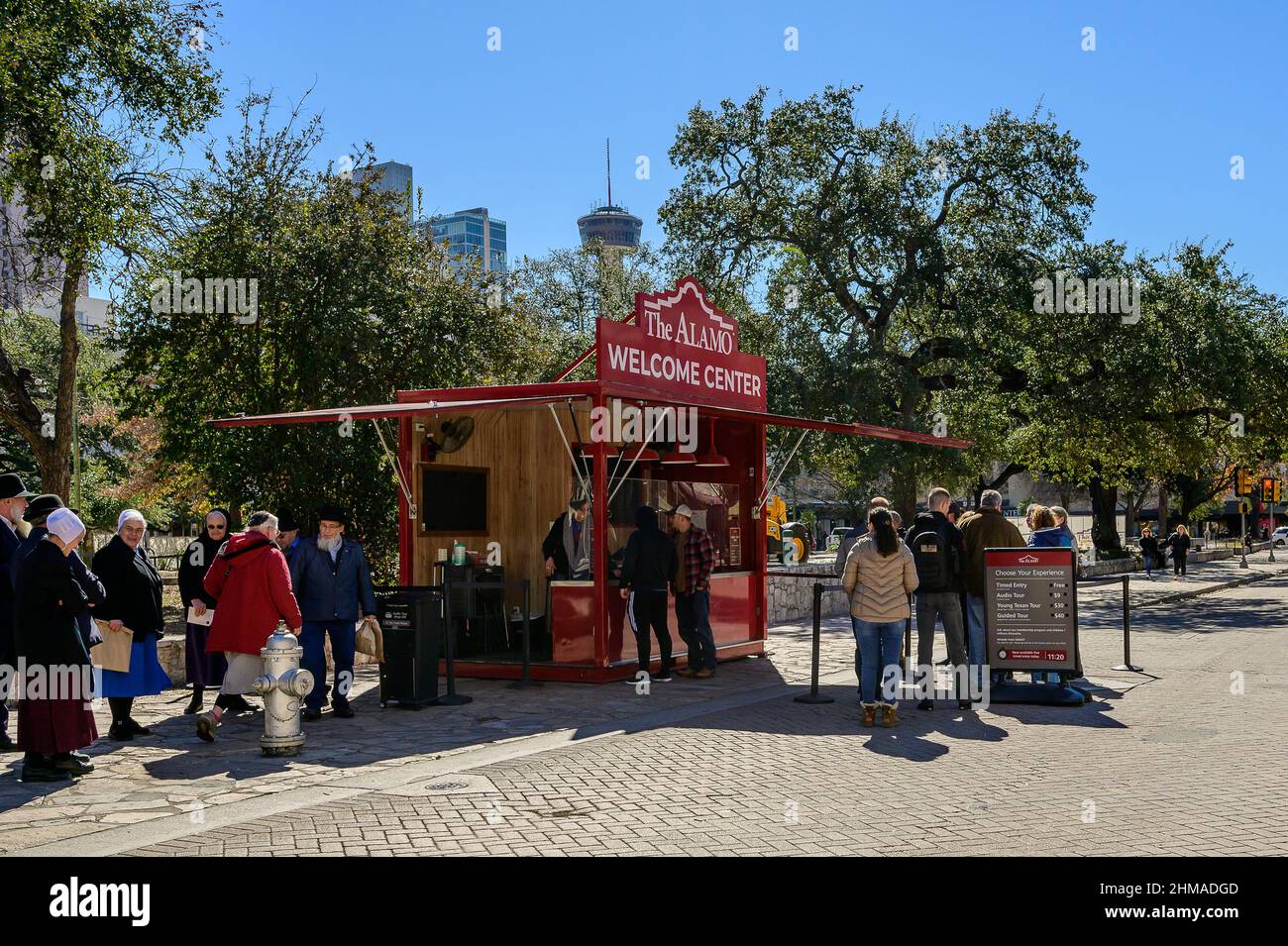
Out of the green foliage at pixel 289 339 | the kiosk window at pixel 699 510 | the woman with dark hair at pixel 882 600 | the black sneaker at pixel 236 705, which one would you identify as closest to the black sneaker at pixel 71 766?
the black sneaker at pixel 236 705

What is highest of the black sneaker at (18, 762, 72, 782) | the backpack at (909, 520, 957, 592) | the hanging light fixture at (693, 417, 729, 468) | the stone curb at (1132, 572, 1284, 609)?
the hanging light fixture at (693, 417, 729, 468)

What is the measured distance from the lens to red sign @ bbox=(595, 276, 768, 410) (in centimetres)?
1355

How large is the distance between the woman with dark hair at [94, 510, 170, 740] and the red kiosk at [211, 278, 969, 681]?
10.5 ft

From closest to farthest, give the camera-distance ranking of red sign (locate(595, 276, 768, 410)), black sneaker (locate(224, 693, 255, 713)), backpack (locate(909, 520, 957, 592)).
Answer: black sneaker (locate(224, 693, 255, 713)) → backpack (locate(909, 520, 957, 592)) → red sign (locate(595, 276, 768, 410))

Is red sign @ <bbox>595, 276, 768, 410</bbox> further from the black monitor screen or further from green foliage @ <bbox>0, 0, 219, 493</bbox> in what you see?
green foliage @ <bbox>0, 0, 219, 493</bbox>

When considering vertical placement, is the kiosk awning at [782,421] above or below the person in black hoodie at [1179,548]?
above

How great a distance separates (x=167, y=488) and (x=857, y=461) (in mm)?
19658

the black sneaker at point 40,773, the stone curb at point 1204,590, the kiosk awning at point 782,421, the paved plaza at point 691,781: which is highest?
the kiosk awning at point 782,421

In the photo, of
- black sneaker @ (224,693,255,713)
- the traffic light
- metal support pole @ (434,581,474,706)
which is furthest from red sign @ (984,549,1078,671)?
the traffic light

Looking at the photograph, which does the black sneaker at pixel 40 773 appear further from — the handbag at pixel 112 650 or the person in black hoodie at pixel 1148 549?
the person in black hoodie at pixel 1148 549

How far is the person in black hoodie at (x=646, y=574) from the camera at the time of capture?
13.2 m

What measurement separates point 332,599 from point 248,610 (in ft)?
4.18

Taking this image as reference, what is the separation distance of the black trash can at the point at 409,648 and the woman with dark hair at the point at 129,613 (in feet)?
6.82

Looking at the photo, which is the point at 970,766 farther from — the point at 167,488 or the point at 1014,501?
the point at 1014,501
